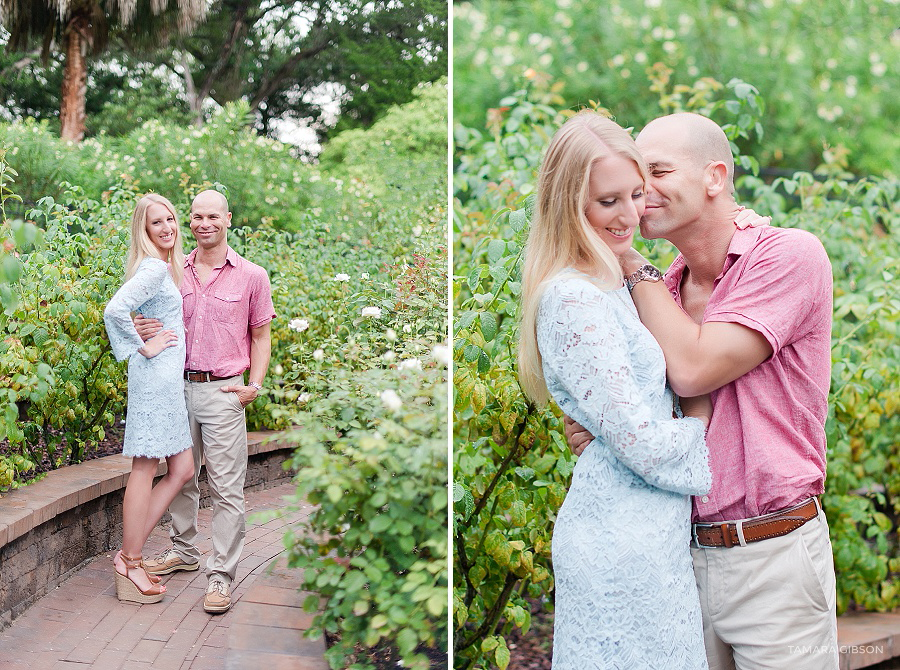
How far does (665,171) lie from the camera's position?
1.61 meters

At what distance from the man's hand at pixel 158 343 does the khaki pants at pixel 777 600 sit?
6.07 ft

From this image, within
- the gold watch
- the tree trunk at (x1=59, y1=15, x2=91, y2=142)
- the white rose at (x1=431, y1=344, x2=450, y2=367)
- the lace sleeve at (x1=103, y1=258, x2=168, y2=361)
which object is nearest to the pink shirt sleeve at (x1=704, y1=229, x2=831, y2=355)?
the gold watch

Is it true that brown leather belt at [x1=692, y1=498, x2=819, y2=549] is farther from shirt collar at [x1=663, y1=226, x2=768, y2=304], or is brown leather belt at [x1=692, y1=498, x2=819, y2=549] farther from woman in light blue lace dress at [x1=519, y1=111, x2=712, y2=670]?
shirt collar at [x1=663, y1=226, x2=768, y2=304]

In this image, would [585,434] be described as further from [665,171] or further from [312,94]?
[312,94]

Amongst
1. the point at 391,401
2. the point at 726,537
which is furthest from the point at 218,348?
the point at 726,537

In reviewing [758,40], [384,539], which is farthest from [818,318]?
[758,40]

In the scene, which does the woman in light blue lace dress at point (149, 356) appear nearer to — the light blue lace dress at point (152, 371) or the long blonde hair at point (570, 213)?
the light blue lace dress at point (152, 371)

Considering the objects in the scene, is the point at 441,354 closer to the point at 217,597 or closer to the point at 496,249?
the point at 496,249

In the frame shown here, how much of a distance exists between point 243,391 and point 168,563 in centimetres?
63

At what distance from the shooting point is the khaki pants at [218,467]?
8.63 ft

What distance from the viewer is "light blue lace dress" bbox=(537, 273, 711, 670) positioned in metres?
1.39

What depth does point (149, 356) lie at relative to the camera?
2.66 meters

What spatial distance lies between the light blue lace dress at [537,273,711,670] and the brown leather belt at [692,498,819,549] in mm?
89

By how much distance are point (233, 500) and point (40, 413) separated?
0.87 meters
